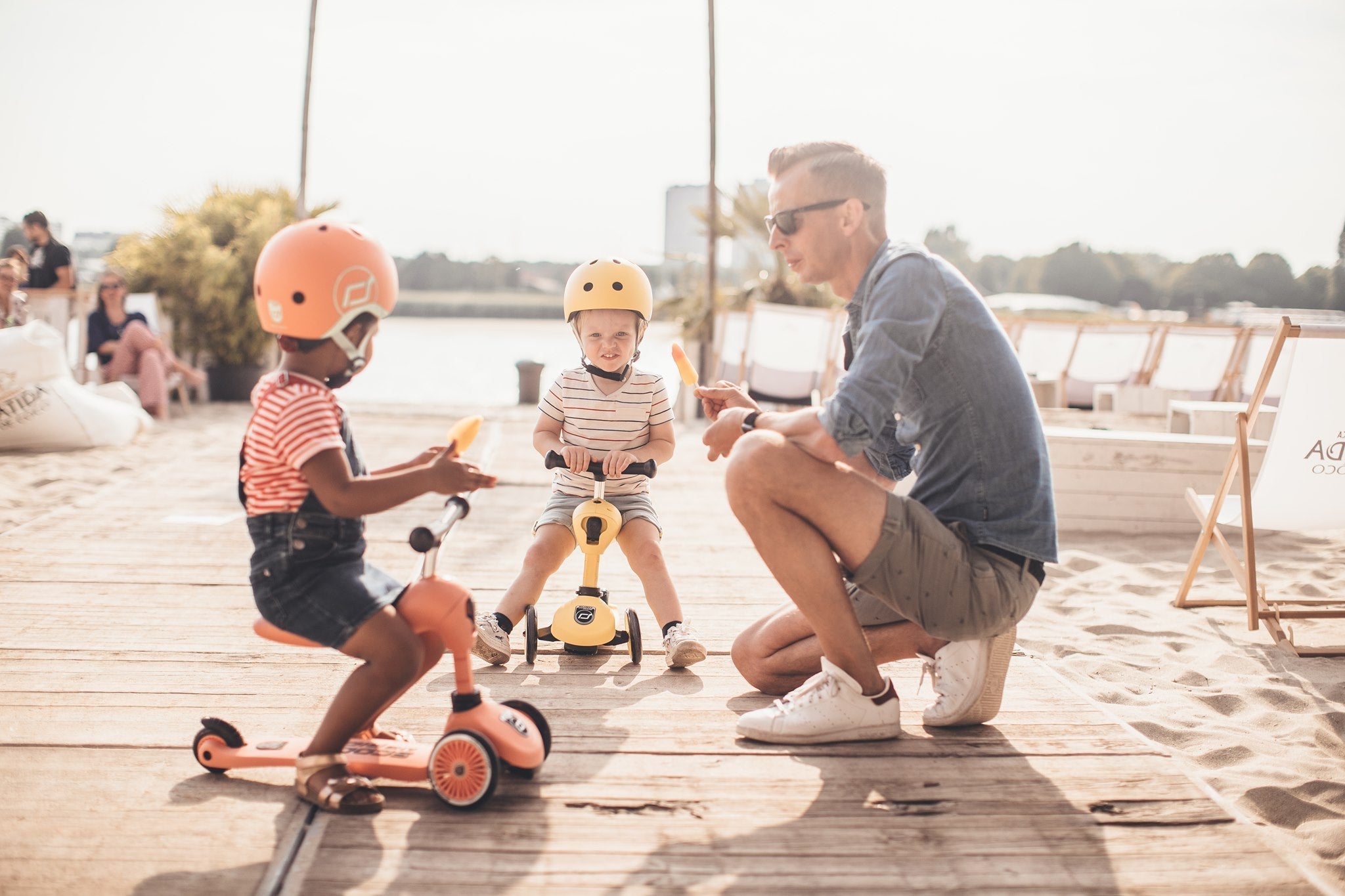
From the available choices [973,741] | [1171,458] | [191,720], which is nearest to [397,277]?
[191,720]

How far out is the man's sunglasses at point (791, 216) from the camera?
8.93 ft

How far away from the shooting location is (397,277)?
2.41 m

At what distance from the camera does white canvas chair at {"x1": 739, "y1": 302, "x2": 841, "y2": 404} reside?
11.4 meters

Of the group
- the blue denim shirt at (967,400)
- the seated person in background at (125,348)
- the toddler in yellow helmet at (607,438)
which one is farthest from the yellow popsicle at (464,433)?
the seated person in background at (125,348)

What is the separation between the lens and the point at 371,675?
7.34ft

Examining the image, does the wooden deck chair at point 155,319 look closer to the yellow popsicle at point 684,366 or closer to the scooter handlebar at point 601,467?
the scooter handlebar at point 601,467

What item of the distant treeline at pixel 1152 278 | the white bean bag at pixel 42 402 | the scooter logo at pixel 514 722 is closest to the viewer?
the scooter logo at pixel 514 722

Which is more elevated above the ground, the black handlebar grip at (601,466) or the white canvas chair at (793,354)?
the white canvas chair at (793,354)

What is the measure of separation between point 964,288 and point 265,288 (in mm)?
1695

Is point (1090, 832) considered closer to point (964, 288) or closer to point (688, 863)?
point (688, 863)

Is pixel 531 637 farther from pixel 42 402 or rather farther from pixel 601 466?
pixel 42 402

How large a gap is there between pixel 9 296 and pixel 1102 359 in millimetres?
12318

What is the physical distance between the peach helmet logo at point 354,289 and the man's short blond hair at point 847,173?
1.17m

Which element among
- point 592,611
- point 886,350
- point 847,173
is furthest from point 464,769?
point 847,173
